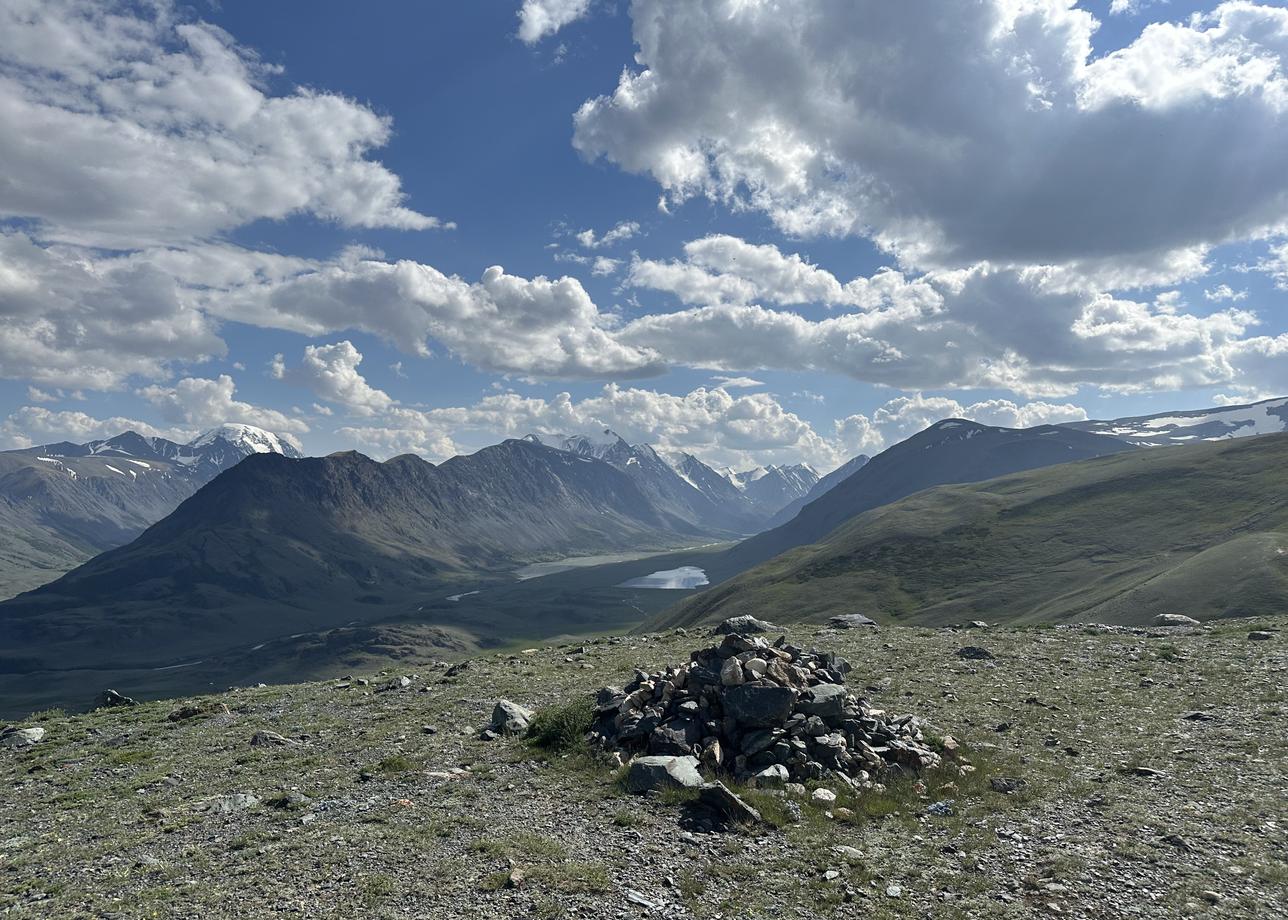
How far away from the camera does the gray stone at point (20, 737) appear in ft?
96.4

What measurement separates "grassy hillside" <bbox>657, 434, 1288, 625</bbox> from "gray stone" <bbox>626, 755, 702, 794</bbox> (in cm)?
7210

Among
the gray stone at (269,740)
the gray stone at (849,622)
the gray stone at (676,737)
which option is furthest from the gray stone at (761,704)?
the gray stone at (849,622)

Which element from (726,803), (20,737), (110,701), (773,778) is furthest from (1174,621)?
(110,701)

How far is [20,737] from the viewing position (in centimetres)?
3008

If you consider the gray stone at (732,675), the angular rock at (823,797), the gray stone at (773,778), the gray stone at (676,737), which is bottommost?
the angular rock at (823,797)

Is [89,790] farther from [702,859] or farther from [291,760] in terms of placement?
[702,859]

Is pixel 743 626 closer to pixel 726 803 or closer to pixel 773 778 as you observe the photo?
pixel 773 778

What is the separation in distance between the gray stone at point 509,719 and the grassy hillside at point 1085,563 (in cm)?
7217

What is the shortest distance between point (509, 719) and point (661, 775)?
29.7ft

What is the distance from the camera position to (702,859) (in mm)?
16719

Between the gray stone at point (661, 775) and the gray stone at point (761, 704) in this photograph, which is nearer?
the gray stone at point (661, 775)

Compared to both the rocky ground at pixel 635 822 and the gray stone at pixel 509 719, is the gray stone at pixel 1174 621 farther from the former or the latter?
the gray stone at pixel 509 719

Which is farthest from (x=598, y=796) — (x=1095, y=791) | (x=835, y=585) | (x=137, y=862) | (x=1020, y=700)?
(x=835, y=585)

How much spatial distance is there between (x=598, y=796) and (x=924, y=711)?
1466 cm
